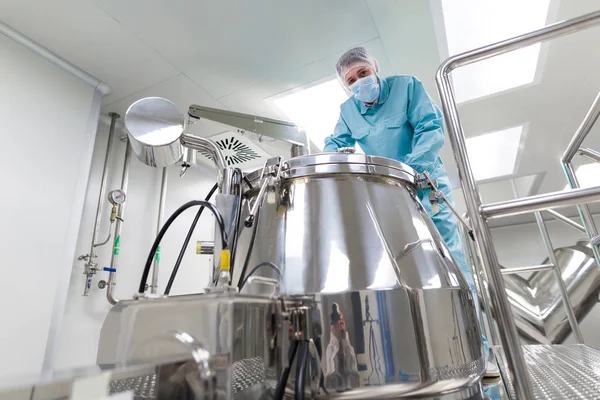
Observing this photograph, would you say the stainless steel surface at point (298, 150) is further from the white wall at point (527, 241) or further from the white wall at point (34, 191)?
the white wall at point (527, 241)

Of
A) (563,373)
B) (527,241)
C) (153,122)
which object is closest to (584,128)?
(563,373)

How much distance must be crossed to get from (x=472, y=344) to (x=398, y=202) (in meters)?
0.27

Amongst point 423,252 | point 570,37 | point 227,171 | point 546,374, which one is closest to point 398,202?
point 423,252

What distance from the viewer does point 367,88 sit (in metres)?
1.30

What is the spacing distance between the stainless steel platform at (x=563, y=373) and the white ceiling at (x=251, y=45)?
139 cm

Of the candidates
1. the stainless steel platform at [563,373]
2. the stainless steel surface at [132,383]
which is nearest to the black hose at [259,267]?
the stainless steel surface at [132,383]

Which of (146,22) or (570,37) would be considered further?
(570,37)

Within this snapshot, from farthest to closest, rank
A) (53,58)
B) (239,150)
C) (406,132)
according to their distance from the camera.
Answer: (239,150) → (53,58) → (406,132)

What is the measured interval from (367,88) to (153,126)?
924 millimetres

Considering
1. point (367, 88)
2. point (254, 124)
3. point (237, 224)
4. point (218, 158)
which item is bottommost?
point (237, 224)

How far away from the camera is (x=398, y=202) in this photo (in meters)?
0.63

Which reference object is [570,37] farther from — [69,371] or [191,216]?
[191,216]

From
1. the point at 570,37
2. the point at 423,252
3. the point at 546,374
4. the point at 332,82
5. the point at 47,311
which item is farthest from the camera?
the point at 332,82

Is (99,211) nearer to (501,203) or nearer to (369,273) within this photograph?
(369,273)
